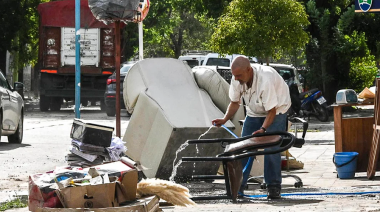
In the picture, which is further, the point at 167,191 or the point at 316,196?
the point at 316,196

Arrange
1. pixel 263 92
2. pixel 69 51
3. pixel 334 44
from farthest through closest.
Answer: pixel 69 51
pixel 334 44
pixel 263 92

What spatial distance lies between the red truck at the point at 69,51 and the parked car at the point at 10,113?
10688 millimetres

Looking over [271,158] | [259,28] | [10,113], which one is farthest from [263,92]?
[259,28]

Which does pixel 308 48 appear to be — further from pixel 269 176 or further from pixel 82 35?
pixel 269 176

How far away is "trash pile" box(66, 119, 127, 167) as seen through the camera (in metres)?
8.12

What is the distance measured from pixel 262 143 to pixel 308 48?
21684 millimetres

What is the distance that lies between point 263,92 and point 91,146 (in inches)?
70.1

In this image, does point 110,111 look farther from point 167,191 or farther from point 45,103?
point 167,191

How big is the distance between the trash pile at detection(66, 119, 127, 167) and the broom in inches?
46.4

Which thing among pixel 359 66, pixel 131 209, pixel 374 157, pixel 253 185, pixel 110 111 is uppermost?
pixel 359 66

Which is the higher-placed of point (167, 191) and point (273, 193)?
point (167, 191)

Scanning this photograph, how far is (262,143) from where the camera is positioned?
24.5ft

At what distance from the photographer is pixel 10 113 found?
651 inches

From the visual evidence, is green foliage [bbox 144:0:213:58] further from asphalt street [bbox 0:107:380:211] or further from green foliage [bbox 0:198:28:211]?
green foliage [bbox 0:198:28:211]
